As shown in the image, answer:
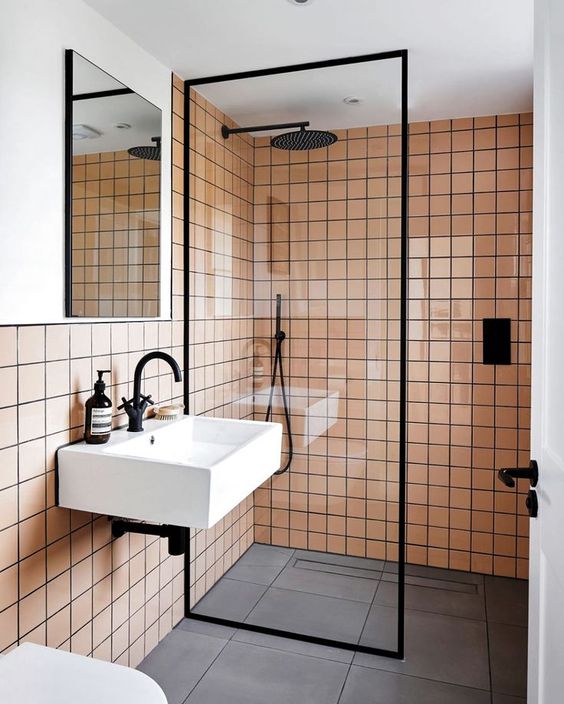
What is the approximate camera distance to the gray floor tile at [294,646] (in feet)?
7.69

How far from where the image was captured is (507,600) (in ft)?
9.23

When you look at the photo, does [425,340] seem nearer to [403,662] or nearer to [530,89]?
[530,89]

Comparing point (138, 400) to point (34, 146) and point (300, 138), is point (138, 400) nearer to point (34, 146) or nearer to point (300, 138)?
point (34, 146)

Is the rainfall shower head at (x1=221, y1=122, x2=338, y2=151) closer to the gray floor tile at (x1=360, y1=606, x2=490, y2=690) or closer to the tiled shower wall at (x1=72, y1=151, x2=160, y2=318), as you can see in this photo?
the tiled shower wall at (x1=72, y1=151, x2=160, y2=318)

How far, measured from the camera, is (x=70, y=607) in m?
1.88

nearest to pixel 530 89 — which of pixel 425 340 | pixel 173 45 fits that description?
pixel 425 340

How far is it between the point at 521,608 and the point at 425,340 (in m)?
1.39

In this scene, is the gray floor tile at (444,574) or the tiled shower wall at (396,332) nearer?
the tiled shower wall at (396,332)

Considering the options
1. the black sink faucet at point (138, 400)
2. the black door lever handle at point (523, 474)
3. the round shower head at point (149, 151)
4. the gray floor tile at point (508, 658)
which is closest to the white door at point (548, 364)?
the black door lever handle at point (523, 474)

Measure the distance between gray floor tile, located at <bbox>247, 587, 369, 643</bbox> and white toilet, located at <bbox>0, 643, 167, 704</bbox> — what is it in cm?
128

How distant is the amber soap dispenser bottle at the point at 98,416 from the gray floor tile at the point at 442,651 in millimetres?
1391

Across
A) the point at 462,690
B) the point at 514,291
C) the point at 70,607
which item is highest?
the point at 514,291

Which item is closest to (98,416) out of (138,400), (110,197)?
(138,400)

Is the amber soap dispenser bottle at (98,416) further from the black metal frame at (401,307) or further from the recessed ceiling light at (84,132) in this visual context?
the recessed ceiling light at (84,132)
